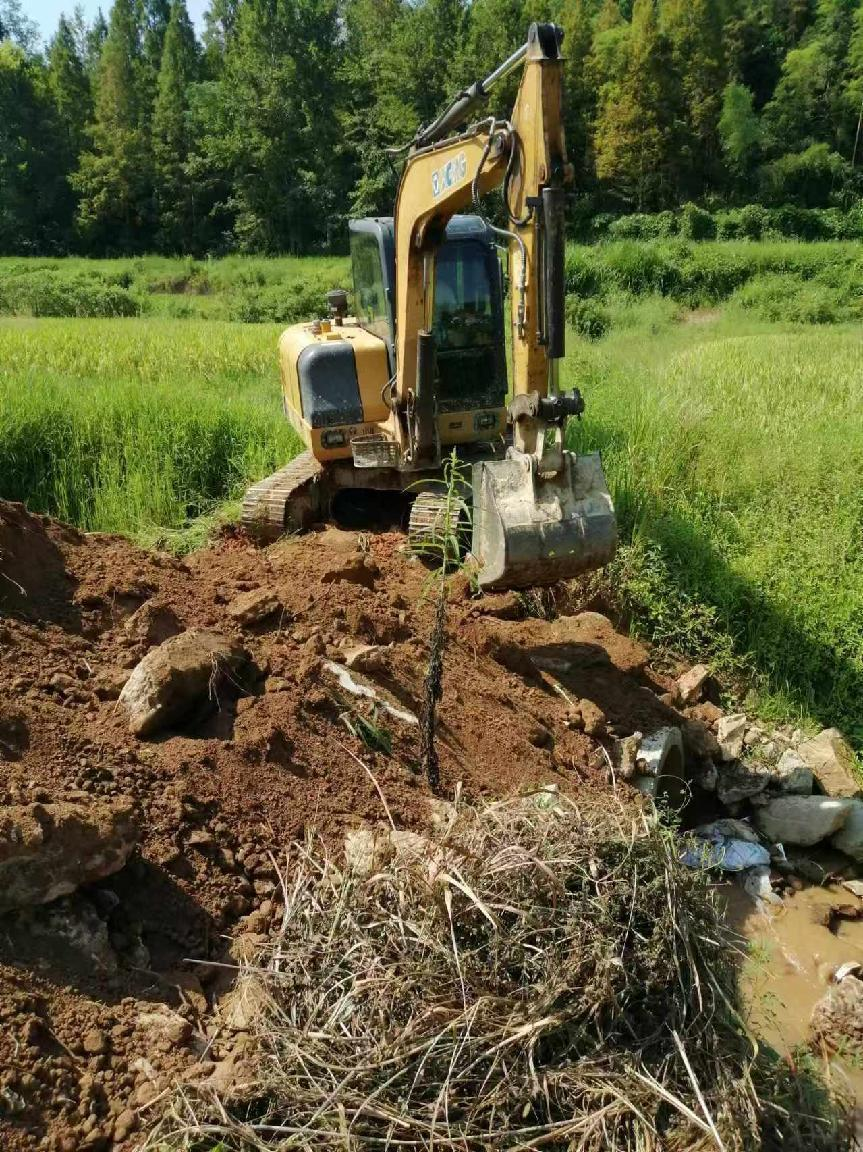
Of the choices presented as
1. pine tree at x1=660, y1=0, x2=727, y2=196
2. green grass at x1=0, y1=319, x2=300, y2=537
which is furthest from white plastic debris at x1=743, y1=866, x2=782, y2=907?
pine tree at x1=660, y1=0, x2=727, y2=196

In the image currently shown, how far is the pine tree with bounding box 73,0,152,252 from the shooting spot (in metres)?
40.9

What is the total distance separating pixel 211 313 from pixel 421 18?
2903 cm

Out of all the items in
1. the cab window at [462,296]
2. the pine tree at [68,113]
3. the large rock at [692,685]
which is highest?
the pine tree at [68,113]

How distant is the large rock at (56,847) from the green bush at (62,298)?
2156 centimetres

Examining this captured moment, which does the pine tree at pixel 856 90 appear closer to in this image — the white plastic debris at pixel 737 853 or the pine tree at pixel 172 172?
the pine tree at pixel 172 172

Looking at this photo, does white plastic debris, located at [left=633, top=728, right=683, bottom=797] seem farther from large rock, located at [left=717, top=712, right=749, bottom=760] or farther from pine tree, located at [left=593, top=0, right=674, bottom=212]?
pine tree, located at [left=593, top=0, right=674, bottom=212]

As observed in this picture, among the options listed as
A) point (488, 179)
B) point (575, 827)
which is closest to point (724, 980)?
point (575, 827)

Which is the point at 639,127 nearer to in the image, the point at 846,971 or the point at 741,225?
the point at 741,225

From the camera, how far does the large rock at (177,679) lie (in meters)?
3.46

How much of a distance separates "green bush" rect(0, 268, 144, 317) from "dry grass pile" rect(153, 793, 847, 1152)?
22.2 meters

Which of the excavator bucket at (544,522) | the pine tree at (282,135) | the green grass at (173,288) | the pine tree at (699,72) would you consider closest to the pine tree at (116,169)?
the pine tree at (282,135)

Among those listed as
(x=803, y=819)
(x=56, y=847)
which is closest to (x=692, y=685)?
(x=803, y=819)

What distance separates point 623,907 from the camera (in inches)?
101

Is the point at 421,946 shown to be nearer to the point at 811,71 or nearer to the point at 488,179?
the point at 488,179
